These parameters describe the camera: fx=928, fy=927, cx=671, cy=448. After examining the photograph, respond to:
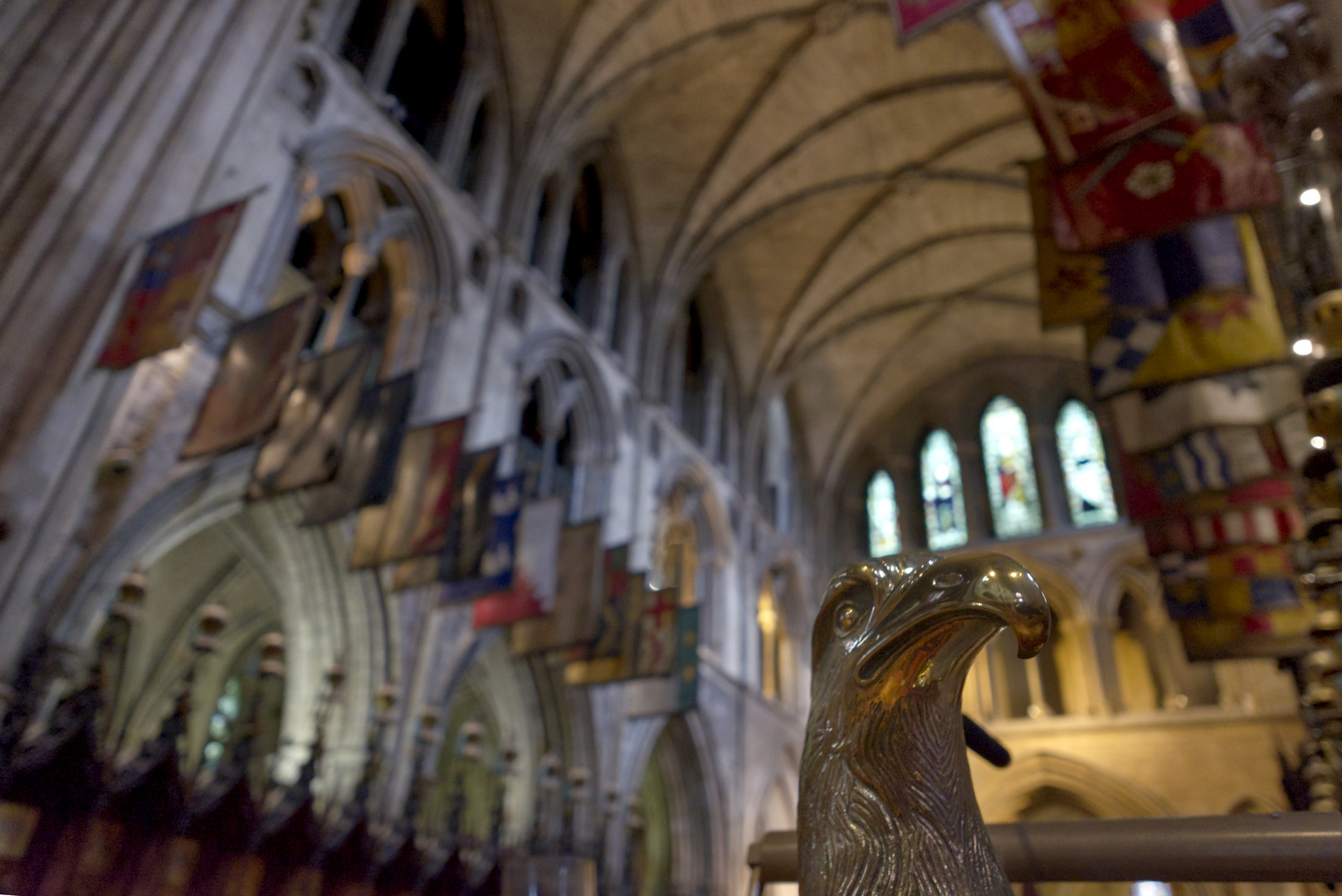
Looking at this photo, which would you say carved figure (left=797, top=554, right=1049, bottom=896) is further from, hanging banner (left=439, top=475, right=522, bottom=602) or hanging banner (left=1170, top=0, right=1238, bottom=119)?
hanging banner (left=439, top=475, right=522, bottom=602)

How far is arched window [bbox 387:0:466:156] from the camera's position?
10328 millimetres

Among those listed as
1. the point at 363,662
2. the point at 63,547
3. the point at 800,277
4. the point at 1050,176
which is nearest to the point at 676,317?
the point at 800,277

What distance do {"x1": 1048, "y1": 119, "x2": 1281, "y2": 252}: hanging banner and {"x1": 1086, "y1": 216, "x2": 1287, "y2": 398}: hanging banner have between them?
53 centimetres

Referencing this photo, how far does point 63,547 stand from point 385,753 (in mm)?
2866

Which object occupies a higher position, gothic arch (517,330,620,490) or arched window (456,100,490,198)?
arched window (456,100,490,198)

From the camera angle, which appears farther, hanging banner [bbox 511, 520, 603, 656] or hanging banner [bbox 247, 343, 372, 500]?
hanging banner [bbox 511, 520, 603, 656]

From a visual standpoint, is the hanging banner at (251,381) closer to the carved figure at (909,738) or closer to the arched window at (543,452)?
the arched window at (543,452)

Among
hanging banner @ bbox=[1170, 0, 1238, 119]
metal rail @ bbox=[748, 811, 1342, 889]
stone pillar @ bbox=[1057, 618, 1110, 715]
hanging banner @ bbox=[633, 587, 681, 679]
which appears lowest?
metal rail @ bbox=[748, 811, 1342, 889]

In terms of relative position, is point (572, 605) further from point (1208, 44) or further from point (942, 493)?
point (942, 493)

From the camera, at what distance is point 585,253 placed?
505 inches

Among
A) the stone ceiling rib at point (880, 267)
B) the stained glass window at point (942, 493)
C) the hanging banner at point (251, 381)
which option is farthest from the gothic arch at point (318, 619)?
the stained glass window at point (942, 493)

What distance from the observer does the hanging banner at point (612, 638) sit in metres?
8.68

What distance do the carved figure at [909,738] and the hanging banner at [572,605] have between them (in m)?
6.96

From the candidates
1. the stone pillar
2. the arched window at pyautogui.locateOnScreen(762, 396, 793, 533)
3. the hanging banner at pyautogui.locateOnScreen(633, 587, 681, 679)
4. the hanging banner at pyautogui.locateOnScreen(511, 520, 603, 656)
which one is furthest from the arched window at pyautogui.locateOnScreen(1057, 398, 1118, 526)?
the hanging banner at pyautogui.locateOnScreen(511, 520, 603, 656)
